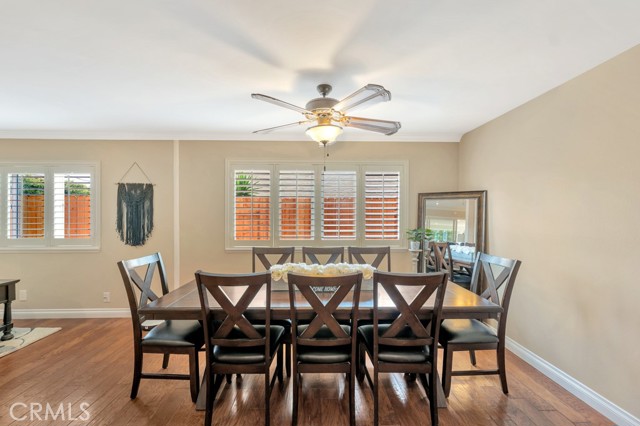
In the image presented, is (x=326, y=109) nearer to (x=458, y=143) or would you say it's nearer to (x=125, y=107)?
(x=125, y=107)

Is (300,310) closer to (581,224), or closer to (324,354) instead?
(324,354)

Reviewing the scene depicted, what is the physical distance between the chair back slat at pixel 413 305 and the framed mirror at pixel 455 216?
212 centimetres

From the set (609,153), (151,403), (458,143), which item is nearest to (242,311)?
(151,403)

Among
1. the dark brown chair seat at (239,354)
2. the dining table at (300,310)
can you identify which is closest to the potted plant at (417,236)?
the dining table at (300,310)

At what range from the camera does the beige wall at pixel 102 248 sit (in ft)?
13.5

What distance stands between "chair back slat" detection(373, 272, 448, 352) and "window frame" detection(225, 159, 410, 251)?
2288 mm

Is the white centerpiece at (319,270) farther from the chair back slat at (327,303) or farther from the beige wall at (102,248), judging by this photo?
the beige wall at (102,248)

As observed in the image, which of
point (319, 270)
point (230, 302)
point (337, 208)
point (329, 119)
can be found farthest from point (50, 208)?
point (329, 119)

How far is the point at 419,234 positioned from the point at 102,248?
14.4ft

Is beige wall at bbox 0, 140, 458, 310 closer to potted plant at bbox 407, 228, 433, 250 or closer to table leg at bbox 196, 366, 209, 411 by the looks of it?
potted plant at bbox 407, 228, 433, 250

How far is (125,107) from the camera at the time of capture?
3.17m

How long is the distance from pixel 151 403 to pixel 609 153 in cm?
397

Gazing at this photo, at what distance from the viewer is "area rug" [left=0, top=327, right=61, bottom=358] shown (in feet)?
10.5

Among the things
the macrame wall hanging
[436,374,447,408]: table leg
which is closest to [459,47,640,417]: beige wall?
[436,374,447,408]: table leg
